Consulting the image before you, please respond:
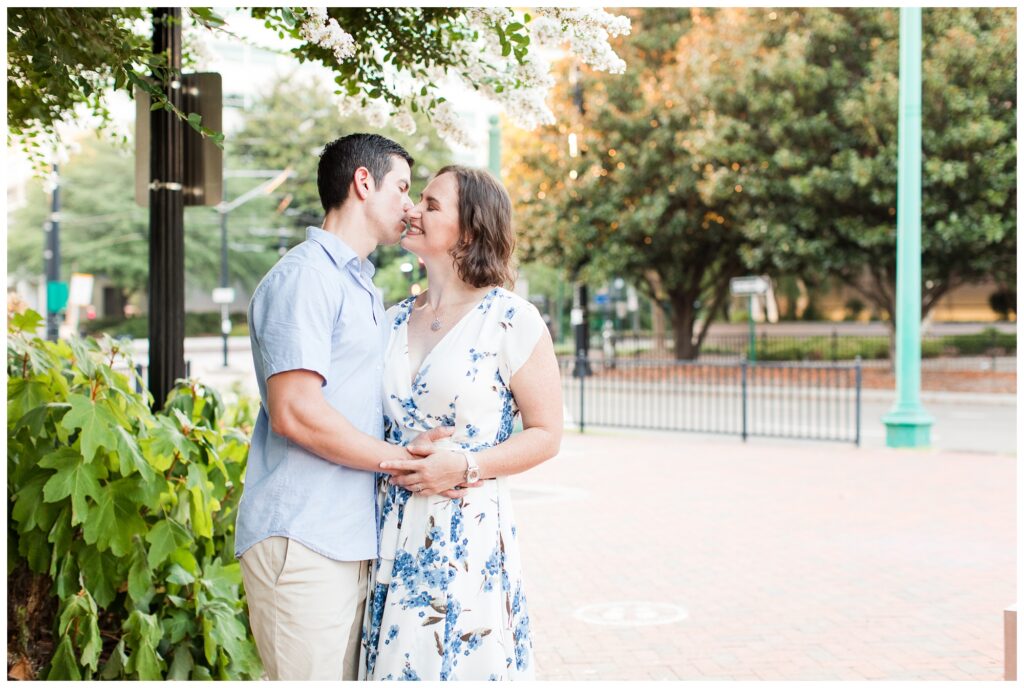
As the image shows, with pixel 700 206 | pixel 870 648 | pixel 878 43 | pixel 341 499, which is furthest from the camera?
pixel 700 206

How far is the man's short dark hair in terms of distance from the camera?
2750 mm

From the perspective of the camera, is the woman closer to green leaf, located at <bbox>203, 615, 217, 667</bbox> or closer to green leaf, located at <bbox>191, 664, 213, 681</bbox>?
green leaf, located at <bbox>203, 615, 217, 667</bbox>

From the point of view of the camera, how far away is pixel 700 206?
91.3 ft

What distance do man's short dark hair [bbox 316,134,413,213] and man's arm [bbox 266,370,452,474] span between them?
53cm

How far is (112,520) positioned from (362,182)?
1.64m

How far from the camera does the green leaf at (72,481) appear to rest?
3465 millimetres

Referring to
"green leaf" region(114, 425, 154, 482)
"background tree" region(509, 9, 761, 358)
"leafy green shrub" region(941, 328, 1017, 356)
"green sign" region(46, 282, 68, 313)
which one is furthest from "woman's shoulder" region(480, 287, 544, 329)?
"leafy green shrub" region(941, 328, 1017, 356)

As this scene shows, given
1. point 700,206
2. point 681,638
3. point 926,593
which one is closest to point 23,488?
point 681,638

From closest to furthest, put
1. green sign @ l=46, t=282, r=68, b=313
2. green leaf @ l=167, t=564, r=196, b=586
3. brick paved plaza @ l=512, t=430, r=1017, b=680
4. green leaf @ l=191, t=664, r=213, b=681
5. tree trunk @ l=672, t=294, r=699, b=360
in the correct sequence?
green leaf @ l=167, t=564, r=196, b=586 → green leaf @ l=191, t=664, r=213, b=681 → brick paved plaza @ l=512, t=430, r=1017, b=680 → green sign @ l=46, t=282, r=68, b=313 → tree trunk @ l=672, t=294, r=699, b=360

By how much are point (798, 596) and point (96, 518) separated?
4354 mm

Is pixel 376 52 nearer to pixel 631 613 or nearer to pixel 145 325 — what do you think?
pixel 631 613

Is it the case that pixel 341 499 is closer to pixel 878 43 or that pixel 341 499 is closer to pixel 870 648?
pixel 870 648

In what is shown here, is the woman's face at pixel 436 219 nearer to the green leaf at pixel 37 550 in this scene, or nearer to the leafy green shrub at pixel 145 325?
the green leaf at pixel 37 550

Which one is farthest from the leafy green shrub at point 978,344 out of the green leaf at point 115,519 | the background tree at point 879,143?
the green leaf at point 115,519
